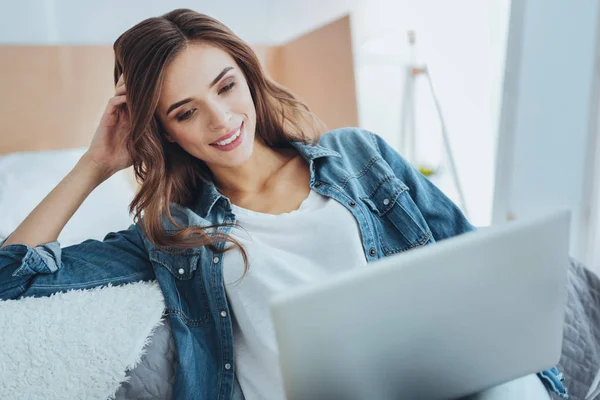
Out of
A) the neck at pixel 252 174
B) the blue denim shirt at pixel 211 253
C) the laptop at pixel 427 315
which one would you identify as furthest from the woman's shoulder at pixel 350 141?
the laptop at pixel 427 315

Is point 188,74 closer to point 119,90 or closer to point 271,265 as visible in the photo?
point 119,90

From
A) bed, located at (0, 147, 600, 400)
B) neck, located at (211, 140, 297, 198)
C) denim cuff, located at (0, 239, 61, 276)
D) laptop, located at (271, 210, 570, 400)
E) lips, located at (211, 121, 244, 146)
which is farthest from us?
neck, located at (211, 140, 297, 198)

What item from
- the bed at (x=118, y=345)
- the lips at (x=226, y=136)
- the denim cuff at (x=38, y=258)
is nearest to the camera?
the bed at (x=118, y=345)

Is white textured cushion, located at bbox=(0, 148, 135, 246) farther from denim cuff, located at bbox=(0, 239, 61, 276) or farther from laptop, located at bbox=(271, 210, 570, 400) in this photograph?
laptop, located at bbox=(271, 210, 570, 400)

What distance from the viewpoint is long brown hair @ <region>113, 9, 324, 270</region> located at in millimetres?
1105

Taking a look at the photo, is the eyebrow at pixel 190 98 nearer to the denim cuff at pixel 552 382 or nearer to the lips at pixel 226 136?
the lips at pixel 226 136

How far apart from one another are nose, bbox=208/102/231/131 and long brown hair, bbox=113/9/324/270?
4.3 inches

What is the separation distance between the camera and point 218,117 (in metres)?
1.13

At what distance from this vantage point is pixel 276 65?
9.02 ft

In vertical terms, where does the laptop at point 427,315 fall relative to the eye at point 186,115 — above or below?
below

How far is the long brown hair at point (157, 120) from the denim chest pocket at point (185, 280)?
0.08ft

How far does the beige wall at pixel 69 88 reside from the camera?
2.04 metres

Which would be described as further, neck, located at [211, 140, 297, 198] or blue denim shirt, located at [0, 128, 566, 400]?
neck, located at [211, 140, 297, 198]

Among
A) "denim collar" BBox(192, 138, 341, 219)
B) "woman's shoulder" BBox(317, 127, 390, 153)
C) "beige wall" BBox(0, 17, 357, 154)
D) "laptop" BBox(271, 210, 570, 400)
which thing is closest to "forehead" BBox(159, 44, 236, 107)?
"denim collar" BBox(192, 138, 341, 219)
